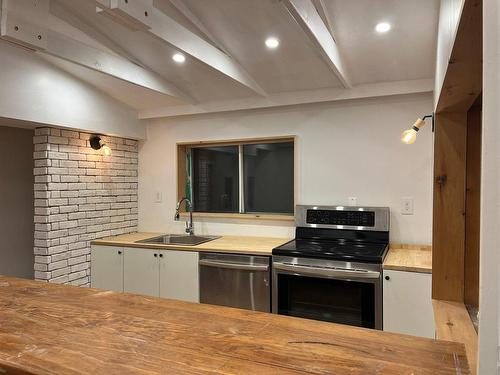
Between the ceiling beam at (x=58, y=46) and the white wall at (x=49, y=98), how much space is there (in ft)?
1.76

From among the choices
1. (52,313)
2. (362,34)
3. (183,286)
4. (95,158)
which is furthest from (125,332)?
(95,158)

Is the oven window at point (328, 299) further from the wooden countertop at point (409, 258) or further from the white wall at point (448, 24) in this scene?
the white wall at point (448, 24)

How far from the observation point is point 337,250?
8.86 feet

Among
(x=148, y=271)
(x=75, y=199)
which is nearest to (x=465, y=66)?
(x=148, y=271)

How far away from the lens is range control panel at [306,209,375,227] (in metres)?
2.99

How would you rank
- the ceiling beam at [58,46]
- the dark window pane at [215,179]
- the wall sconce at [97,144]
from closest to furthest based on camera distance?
the ceiling beam at [58,46] < the wall sconce at [97,144] < the dark window pane at [215,179]

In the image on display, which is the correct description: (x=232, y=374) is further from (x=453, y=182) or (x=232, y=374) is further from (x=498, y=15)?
(x=453, y=182)

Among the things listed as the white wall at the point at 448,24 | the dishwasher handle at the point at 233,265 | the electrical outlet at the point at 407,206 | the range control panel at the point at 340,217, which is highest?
the white wall at the point at 448,24

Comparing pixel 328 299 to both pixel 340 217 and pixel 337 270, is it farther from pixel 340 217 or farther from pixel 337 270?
pixel 340 217

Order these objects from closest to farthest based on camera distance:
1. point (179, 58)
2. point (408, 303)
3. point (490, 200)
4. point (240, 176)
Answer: point (490, 200) < point (408, 303) < point (179, 58) < point (240, 176)

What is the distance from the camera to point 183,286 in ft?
10.2

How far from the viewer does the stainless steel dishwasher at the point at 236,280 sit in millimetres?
2809

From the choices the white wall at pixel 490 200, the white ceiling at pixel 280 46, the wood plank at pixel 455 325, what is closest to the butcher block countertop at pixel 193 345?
the white wall at pixel 490 200

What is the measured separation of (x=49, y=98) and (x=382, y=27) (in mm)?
2551
